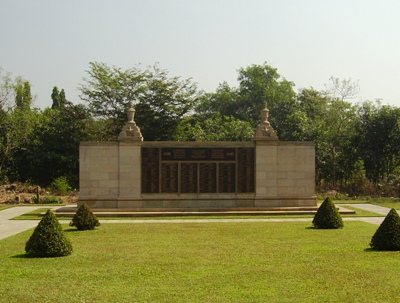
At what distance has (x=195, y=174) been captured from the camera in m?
29.9

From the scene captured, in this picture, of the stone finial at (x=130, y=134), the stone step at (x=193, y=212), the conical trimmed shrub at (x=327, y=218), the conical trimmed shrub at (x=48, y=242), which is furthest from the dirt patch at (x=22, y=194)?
the conical trimmed shrub at (x=48, y=242)

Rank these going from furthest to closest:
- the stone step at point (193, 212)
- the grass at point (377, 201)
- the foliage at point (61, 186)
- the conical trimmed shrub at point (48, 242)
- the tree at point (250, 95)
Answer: the tree at point (250, 95), the foliage at point (61, 186), the grass at point (377, 201), the stone step at point (193, 212), the conical trimmed shrub at point (48, 242)

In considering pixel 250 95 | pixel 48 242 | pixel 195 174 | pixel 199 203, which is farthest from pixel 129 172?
pixel 250 95

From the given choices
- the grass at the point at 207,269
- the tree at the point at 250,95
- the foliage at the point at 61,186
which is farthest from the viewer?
the tree at the point at 250,95

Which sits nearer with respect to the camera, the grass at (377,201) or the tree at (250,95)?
the grass at (377,201)

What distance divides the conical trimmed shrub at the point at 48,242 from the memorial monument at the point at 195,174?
13.7 meters

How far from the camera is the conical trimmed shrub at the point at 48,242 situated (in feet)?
50.2

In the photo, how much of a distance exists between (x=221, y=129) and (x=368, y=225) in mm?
30965

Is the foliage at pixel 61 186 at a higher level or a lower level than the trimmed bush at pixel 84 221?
higher

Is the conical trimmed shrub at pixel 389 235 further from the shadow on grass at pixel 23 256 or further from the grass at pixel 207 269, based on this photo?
the shadow on grass at pixel 23 256

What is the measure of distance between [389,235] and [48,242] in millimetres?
9558

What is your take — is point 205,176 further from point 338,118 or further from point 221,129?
point 338,118

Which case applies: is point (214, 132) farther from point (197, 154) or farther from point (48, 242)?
point (48, 242)

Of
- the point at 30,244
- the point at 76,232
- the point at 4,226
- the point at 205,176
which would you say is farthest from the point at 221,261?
the point at 205,176
